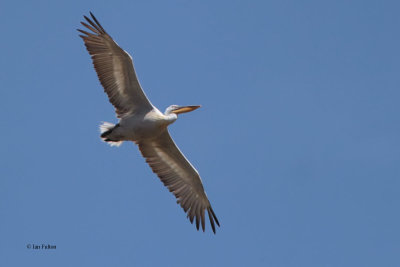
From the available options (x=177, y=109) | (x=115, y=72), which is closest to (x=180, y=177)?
(x=177, y=109)

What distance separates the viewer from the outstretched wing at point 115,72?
12.6 meters

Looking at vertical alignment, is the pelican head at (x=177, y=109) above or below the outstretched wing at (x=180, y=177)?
above

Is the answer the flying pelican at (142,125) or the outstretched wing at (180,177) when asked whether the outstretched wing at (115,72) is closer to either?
the flying pelican at (142,125)

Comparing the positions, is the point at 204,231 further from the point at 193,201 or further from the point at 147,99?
the point at 147,99

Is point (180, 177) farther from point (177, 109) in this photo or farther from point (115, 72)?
point (115, 72)

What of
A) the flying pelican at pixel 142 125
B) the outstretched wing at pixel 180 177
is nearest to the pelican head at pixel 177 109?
→ the flying pelican at pixel 142 125

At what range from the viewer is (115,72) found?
1283 centimetres

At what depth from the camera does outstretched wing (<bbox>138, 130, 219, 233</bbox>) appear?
44.7 feet

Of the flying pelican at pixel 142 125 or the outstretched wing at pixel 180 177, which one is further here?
the outstretched wing at pixel 180 177

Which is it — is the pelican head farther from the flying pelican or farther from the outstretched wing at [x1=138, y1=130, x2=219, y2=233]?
the outstretched wing at [x1=138, y1=130, x2=219, y2=233]

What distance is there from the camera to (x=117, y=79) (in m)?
12.9

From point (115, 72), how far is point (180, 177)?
2386mm

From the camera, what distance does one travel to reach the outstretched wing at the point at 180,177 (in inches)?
537

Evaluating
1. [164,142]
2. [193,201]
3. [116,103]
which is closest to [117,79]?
[116,103]
